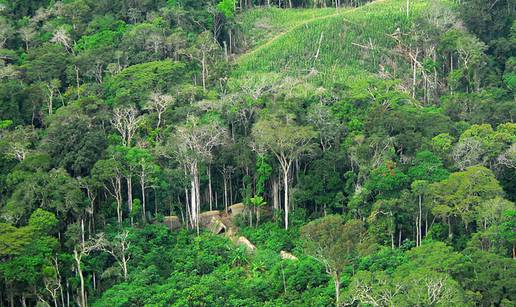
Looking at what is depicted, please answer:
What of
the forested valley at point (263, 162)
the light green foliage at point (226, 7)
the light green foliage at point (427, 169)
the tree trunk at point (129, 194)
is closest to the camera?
the forested valley at point (263, 162)

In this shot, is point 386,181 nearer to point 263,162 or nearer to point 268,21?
point 263,162

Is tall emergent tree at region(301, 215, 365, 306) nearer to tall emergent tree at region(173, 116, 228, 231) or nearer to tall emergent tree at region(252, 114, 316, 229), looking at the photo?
tall emergent tree at region(252, 114, 316, 229)

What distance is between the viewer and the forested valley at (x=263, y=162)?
4375 cm

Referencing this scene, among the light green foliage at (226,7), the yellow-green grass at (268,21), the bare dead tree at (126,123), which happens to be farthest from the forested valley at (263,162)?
the yellow-green grass at (268,21)

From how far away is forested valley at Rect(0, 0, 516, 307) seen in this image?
43.8 metres

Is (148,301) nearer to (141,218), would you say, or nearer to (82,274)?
(82,274)

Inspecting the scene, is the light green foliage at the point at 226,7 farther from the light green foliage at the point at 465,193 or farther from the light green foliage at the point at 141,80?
the light green foliage at the point at 465,193

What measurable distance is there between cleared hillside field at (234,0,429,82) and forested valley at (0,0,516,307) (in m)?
0.13

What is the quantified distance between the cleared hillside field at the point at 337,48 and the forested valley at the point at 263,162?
133mm

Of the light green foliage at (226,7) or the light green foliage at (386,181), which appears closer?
the light green foliage at (386,181)

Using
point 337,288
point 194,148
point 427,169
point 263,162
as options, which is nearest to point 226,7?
point 263,162

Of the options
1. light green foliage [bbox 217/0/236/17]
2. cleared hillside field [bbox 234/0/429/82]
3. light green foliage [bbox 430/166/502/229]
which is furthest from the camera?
light green foliage [bbox 217/0/236/17]

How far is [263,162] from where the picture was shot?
50.3 meters

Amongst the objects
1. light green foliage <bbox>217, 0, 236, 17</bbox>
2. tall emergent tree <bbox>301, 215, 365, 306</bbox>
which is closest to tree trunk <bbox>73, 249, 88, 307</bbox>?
tall emergent tree <bbox>301, 215, 365, 306</bbox>
